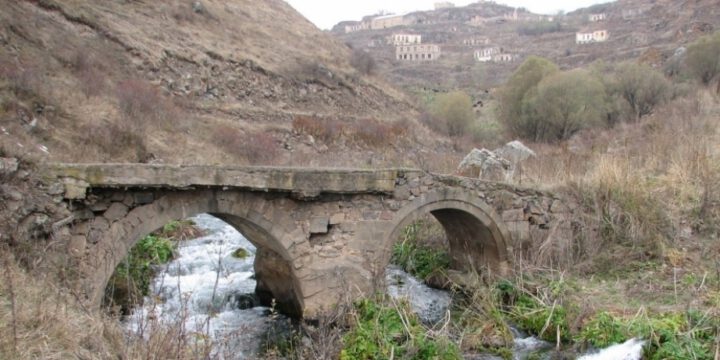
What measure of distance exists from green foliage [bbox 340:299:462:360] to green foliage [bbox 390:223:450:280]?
3.85 m

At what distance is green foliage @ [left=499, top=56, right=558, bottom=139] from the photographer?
81.0 ft

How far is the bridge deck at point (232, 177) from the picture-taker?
6.96m

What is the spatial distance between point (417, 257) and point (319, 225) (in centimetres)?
449

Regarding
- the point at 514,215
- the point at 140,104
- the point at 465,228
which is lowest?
the point at 465,228

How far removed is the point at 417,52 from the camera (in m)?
73.6

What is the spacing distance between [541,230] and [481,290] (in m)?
2.42

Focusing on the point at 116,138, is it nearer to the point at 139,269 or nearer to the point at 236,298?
the point at 139,269

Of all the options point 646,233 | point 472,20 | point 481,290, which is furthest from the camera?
point 472,20

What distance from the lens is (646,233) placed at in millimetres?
10227

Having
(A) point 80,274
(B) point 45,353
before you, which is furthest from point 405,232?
(B) point 45,353

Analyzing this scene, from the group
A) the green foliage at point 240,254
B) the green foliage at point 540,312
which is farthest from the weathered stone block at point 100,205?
the green foliage at point 540,312

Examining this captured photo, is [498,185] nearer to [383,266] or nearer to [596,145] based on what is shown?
[383,266]

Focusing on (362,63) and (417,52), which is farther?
(417,52)

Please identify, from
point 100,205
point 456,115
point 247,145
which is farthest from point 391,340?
point 456,115
